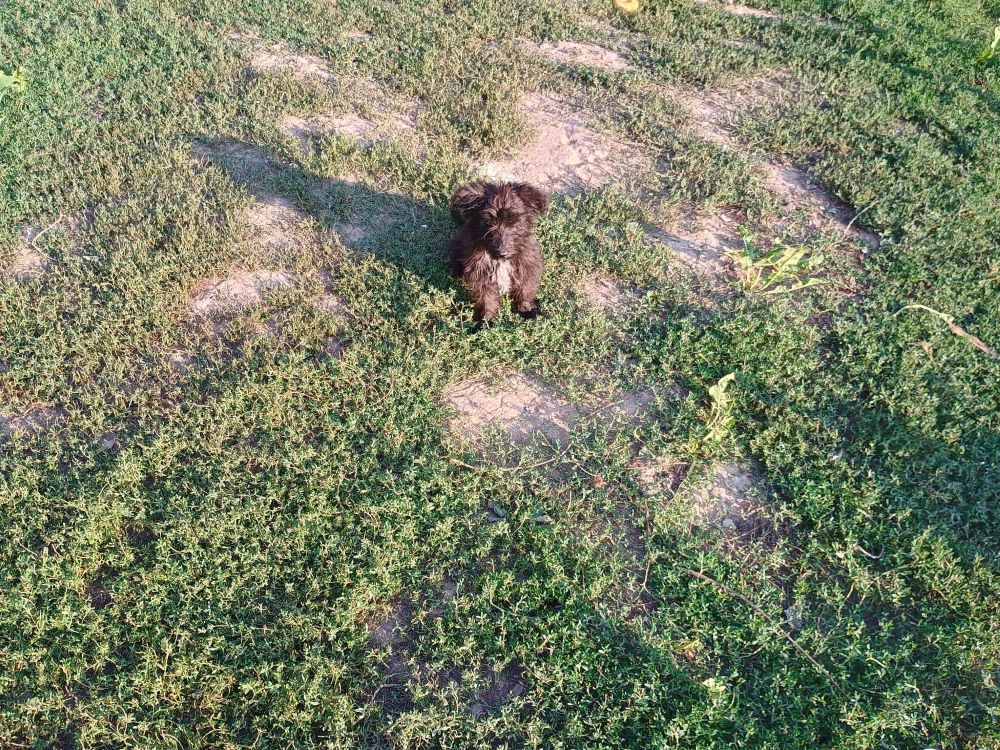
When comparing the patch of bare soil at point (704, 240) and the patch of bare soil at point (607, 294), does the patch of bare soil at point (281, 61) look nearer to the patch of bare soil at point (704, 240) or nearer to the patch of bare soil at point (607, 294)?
the patch of bare soil at point (607, 294)

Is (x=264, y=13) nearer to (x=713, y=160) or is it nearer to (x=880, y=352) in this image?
(x=713, y=160)

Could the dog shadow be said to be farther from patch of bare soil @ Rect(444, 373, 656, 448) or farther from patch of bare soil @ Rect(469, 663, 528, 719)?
patch of bare soil @ Rect(469, 663, 528, 719)

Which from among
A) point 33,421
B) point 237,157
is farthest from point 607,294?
point 33,421

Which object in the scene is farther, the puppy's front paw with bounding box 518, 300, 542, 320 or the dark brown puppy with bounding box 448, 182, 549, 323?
the puppy's front paw with bounding box 518, 300, 542, 320

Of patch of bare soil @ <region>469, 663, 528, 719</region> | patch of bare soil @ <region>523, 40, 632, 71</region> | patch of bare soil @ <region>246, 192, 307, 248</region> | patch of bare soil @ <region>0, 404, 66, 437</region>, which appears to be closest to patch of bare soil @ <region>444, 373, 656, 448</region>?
patch of bare soil @ <region>469, 663, 528, 719</region>

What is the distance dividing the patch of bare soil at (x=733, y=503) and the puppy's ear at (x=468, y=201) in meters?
2.55

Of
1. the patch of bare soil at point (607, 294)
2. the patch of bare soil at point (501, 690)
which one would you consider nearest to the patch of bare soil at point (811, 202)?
the patch of bare soil at point (607, 294)

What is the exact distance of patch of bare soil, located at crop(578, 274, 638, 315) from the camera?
571 cm

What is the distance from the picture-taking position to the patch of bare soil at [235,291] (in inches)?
218

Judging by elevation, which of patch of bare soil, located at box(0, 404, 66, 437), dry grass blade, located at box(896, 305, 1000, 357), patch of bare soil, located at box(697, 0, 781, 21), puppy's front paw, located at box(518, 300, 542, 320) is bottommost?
patch of bare soil, located at box(0, 404, 66, 437)

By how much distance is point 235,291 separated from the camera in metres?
5.70

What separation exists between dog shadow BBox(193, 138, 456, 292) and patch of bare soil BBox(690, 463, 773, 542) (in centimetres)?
272

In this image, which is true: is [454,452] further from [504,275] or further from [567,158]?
[567,158]

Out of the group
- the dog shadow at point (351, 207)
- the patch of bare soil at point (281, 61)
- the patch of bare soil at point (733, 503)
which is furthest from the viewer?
the patch of bare soil at point (281, 61)
